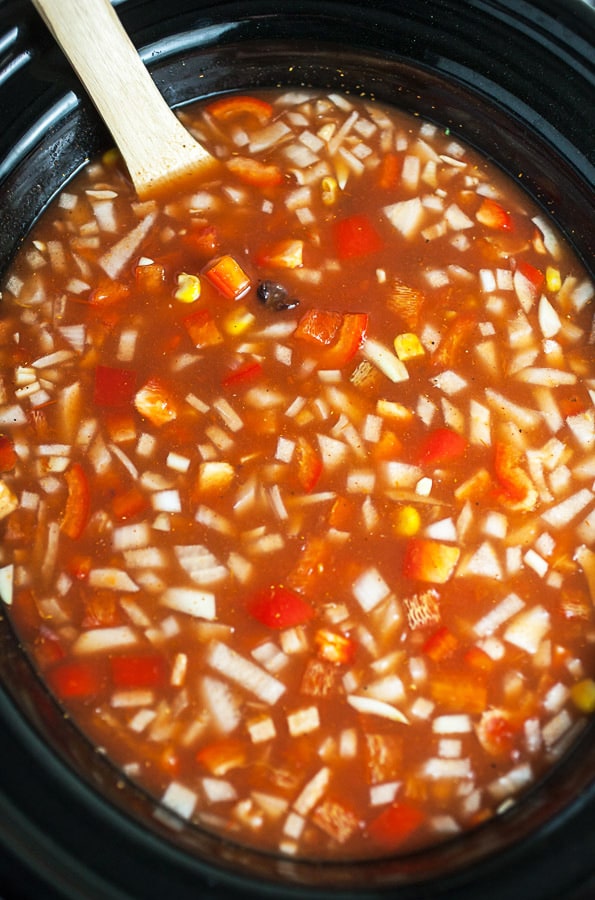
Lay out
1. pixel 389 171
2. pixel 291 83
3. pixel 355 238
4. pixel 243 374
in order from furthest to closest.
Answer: pixel 291 83 → pixel 389 171 → pixel 355 238 → pixel 243 374

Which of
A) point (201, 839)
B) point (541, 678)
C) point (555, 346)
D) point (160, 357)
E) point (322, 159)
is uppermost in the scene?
point (322, 159)

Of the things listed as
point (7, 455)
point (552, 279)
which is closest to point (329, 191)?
point (552, 279)

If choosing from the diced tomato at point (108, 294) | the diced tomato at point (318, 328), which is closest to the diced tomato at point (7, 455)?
the diced tomato at point (108, 294)

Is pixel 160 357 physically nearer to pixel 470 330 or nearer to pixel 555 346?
pixel 470 330

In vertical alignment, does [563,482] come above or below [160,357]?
below

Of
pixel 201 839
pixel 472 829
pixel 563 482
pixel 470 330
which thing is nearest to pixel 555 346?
pixel 470 330

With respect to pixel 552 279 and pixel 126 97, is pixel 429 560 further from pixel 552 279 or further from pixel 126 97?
pixel 126 97

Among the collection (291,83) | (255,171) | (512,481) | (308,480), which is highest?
(291,83)
